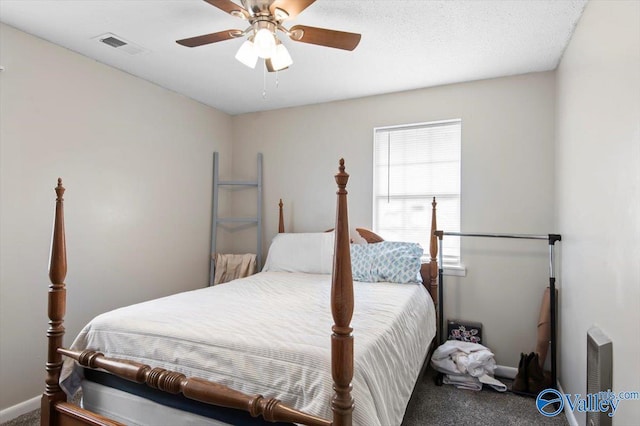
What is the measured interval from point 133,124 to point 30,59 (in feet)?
2.56

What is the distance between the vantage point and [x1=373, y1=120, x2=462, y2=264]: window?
10.2 feet

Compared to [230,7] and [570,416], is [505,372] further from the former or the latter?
[230,7]

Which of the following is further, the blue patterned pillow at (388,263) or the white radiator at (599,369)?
the blue patterned pillow at (388,263)

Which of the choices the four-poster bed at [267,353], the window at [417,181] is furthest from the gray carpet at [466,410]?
the window at [417,181]

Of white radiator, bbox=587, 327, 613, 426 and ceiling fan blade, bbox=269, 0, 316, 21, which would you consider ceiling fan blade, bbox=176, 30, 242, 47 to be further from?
white radiator, bbox=587, 327, 613, 426

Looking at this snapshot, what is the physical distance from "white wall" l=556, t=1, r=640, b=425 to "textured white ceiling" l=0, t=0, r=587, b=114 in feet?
1.10

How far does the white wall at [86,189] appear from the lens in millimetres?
2201

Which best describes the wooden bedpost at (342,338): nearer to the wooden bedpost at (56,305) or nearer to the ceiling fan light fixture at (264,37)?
the ceiling fan light fixture at (264,37)

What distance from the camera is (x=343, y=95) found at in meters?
3.38

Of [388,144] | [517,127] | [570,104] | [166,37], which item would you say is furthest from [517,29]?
[166,37]

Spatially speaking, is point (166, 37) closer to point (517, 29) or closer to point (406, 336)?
point (517, 29)

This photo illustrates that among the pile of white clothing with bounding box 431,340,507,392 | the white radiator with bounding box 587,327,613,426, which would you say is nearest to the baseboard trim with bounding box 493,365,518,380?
the pile of white clothing with bounding box 431,340,507,392

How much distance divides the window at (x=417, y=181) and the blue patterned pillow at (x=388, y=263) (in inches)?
16.6

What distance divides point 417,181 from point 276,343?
2.31 metres
